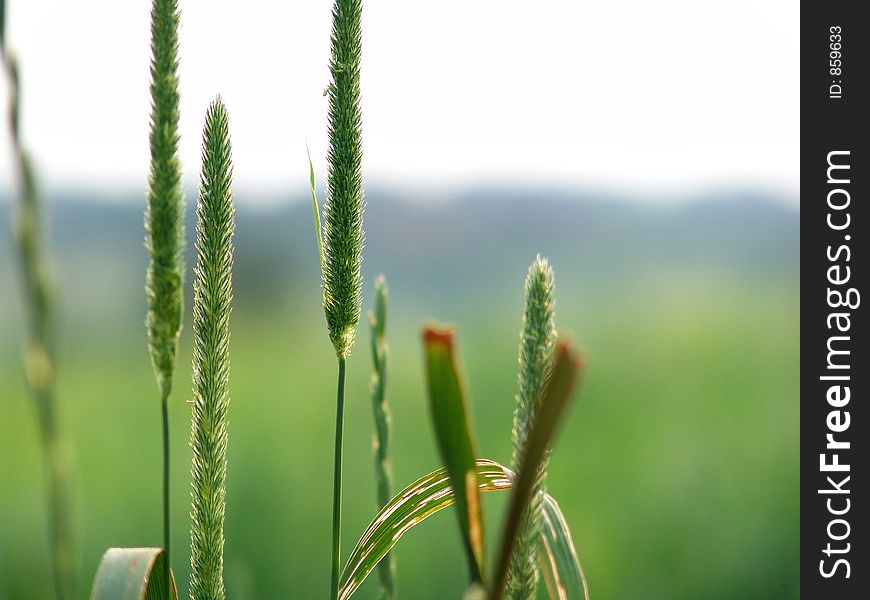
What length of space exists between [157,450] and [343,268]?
227cm

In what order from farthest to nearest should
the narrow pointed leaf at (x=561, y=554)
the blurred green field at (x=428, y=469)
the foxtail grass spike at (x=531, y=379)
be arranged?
the blurred green field at (x=428, y=469)
the narrow pointed leaf at (x=561, y=554)
the foxtail grass spike at (x=531, y=379)

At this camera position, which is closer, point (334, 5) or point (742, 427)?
point (334, 5)

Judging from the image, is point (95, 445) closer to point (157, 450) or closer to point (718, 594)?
point (157, 450)

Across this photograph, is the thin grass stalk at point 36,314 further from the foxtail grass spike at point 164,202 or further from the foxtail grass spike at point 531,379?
the foxtail grass spike at point 531,379

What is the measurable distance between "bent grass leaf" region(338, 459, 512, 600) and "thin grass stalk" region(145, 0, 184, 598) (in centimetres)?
15

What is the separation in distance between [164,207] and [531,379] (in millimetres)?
224

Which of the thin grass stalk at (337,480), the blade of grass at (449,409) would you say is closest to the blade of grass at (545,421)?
the blade of grass at (449,409)

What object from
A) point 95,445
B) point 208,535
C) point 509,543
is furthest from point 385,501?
point 95,445

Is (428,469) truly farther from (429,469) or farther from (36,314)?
(36,314)

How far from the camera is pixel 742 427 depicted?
102 inches

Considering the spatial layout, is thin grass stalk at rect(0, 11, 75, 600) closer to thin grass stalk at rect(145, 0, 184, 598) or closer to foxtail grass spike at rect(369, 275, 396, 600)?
thin grass stalk at rect(145, 0, 184, 598)

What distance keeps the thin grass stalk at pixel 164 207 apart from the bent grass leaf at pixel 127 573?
0.04 metres

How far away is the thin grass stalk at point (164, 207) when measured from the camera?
389 mm

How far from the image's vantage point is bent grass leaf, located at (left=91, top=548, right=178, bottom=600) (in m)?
0.42
